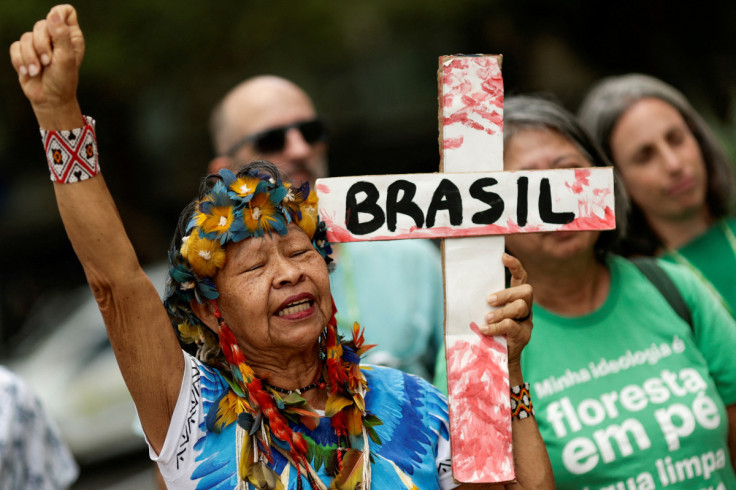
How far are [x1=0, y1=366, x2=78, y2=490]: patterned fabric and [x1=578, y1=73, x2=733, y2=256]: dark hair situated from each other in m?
2.37

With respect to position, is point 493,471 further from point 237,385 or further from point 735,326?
point 735,326

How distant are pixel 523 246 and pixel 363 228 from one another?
32.4 inches

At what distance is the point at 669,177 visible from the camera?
3.63 metres

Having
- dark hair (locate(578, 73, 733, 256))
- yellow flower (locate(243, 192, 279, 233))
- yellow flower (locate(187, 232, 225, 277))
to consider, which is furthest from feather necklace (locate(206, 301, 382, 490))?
dark hair (locate(578, 73, 733, 256))

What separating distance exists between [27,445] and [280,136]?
1580 millimetres

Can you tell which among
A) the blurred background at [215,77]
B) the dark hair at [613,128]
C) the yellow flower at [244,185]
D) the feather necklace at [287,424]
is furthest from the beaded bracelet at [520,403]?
the blurred background at [215,77]

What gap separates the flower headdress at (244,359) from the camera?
2.16 metres

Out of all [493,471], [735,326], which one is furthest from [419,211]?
[735,326]

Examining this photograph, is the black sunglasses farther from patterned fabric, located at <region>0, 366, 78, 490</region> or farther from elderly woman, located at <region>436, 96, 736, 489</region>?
patterned fabric, located at <region>0, 366, 78, 490</region>

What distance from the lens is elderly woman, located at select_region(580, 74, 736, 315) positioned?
364 cm

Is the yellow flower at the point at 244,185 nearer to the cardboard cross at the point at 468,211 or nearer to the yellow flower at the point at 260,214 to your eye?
the yellow flower at the point at 260,214

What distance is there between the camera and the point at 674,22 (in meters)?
7.66

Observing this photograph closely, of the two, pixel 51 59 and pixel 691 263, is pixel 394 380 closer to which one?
pixel 51 59

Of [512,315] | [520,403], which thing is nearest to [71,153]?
[512,315]
